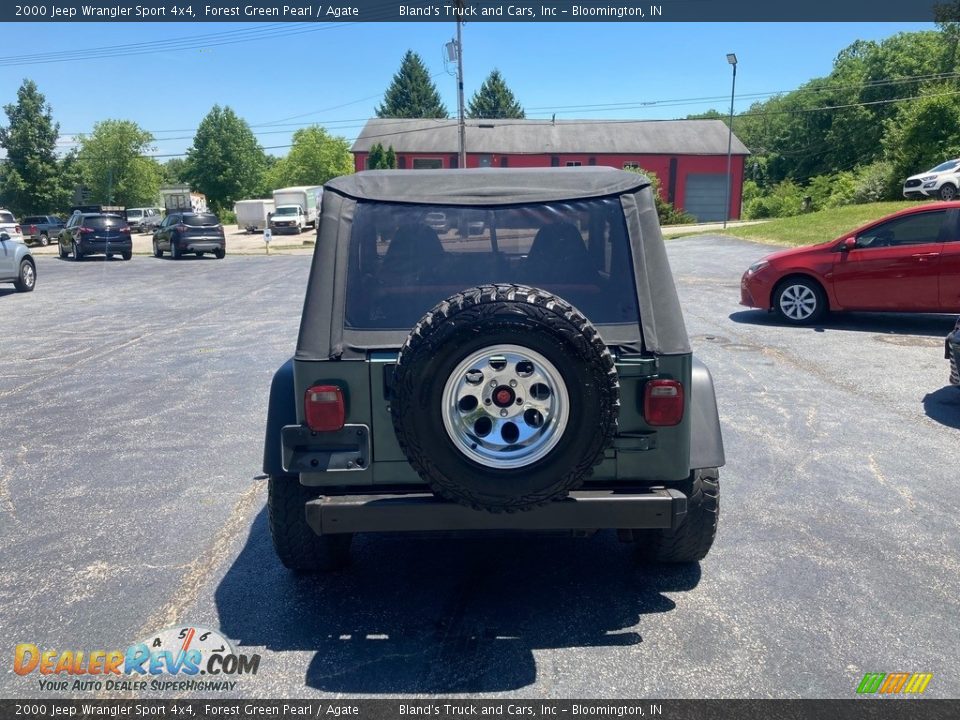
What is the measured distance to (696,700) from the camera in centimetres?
304

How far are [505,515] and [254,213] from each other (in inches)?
2259

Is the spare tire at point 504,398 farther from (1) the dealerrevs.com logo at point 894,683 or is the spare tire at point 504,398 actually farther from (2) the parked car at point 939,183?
(2) the parked car at point 939,183

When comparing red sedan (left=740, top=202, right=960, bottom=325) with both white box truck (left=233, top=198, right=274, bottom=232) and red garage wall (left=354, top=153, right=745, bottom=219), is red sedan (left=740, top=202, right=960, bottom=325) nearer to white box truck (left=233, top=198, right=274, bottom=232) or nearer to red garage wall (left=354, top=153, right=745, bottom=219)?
white box truck (left=233, top=198, right=274, bottom=232)

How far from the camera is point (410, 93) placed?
327ft

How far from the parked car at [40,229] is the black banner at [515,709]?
162ft

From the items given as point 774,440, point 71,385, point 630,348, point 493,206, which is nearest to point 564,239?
point 493,206

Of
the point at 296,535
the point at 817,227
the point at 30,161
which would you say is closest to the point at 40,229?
the point at 30,161

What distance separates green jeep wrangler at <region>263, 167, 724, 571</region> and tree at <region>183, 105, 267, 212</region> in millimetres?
94268

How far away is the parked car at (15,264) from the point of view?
17328 mm

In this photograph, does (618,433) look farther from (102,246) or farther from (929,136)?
(929,136)

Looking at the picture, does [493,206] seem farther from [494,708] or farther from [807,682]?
[807,682]

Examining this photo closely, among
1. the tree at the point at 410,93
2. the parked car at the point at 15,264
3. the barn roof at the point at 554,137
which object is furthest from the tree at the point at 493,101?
the parked car at the point at 15,264

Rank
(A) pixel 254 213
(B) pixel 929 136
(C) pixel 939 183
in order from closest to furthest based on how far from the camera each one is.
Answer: (C) pixel 939 183
(B) pixel 929 136
(A) pixel 254 213

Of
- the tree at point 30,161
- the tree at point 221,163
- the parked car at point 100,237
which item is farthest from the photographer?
the tree at point 221,163
